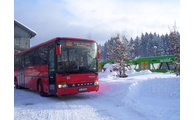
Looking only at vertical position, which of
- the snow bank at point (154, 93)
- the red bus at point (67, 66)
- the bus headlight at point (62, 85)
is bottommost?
the snow bank at point (154, 93)

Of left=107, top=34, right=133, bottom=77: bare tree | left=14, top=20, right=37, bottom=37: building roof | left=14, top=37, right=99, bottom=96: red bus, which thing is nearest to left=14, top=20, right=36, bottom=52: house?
left=14, top=20, right=37, bottom=37: building roof

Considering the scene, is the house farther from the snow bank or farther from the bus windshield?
the snow bank

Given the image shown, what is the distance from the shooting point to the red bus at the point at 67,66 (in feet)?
30.2

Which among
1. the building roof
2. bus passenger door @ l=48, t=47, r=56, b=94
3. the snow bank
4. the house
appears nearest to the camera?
the snow bank

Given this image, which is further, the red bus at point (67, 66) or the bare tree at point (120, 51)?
the bare tree at point (120, 51)

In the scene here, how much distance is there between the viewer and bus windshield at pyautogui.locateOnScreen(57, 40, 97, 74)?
9.26 metres

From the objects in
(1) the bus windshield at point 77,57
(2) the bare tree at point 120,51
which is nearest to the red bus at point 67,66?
(1) the bus windshield at point 77,57

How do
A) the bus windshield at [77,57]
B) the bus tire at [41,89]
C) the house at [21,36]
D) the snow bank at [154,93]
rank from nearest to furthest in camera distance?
the snow bank at [154,93]
the bus windshield at [77,57]
the bus tire at [41,89]
the house at [21,36]

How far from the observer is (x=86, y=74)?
388 inches

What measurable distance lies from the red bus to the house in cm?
2464

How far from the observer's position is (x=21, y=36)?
112ft

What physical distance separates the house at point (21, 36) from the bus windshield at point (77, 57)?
26811 millimetres

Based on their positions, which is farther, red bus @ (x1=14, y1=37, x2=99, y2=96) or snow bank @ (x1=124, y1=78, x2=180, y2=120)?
red bus @ (x1=14, y1=37, x2=99, y2=96)

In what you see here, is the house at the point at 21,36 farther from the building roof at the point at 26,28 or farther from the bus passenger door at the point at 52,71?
Result: the bus passenger door at the point at 52,71
